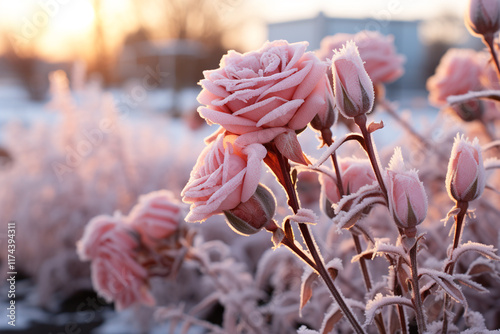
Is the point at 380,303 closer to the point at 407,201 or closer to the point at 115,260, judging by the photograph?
the point at 407,201

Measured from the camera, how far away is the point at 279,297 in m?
1.22

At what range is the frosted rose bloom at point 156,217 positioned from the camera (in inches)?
37.2

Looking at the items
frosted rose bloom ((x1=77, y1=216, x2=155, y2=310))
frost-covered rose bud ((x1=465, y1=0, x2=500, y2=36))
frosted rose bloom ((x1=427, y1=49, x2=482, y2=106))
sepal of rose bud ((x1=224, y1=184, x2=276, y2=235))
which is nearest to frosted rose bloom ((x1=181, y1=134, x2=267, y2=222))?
sepal of rose bud ((x1=224, y1=184, x2=276, y2=235))

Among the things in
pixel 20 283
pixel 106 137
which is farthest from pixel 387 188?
pixel 20 283

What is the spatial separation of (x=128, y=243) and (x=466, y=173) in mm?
709

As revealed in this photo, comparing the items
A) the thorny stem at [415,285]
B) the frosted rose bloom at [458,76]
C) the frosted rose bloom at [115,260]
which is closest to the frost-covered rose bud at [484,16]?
the thorny stem at [415,285]

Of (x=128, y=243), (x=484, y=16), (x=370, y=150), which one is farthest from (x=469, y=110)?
(x=128, y=243)

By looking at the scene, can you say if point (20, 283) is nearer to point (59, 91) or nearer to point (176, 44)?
point (59, 91)

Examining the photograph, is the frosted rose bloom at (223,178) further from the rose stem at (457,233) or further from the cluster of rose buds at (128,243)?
the cluster of rose buds at (128,243)

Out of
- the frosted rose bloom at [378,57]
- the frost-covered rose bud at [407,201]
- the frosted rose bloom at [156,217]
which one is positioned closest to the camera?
the frost-covered rose bud at [407,201]

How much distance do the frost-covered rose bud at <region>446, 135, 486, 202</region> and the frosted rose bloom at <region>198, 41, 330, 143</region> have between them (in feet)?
0.49

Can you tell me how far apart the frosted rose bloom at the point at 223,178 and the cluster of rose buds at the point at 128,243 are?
0.50 metres

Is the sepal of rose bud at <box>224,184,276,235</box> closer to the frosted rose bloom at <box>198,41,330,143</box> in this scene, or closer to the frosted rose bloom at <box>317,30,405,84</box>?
the frosted rose bloom at <box>198,41,330,143</box>

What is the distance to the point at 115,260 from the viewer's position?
953 millimetres
